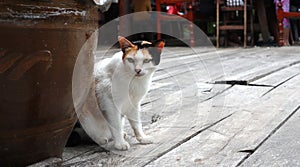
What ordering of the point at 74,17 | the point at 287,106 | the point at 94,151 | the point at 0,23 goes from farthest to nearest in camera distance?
1. the point at 287,106
2. the point at 94,151
3. the point at 74,17
4. the point at 0,23

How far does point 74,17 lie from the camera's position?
85 centimetres

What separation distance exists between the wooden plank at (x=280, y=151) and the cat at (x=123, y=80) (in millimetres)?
324

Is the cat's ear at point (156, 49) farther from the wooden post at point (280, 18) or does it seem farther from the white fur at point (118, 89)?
the wooden post at point (280, 18)

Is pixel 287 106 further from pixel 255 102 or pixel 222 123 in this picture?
pixel 222 123

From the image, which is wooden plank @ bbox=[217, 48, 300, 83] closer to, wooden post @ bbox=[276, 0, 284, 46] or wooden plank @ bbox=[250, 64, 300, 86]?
wooden plank @ bbox=[250, 64, 300, 86]

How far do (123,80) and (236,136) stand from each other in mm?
396

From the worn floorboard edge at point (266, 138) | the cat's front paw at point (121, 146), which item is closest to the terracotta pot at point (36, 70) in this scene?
the cat's front paw at point (121, 146)

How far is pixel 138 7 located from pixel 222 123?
3913 millimetres

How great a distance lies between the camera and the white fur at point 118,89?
3.60ft

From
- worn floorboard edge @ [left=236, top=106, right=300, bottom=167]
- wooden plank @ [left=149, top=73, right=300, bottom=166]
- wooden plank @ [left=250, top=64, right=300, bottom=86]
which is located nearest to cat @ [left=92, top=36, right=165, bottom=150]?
wooden plank @ [left=149, top=73, right=300, bottom=166]

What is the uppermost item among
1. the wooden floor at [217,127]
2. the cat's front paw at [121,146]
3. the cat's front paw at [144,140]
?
the cat's front paw at [121,146]

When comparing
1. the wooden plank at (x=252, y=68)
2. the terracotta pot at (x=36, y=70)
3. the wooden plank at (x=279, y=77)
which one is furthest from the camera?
the wooden plank at (x=252, y=68)

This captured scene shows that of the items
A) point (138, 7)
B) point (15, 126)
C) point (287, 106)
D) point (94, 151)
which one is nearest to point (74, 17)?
point (15, 126)

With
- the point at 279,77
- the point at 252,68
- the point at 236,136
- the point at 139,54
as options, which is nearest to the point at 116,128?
the point at 139,54
